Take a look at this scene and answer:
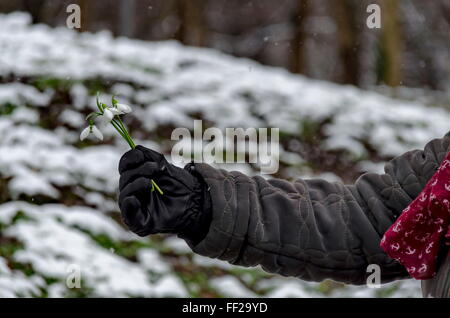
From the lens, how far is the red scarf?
156 cm

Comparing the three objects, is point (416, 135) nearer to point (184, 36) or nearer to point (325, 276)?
point (325, 276)

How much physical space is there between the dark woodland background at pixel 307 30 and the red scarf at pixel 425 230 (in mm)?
9005

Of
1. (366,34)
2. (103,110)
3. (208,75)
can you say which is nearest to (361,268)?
(103,110)

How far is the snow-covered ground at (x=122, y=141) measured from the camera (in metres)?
4.04

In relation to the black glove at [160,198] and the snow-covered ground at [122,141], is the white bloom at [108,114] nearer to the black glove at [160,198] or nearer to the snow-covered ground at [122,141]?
the black glove at [160,198]

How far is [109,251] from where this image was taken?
434 cm

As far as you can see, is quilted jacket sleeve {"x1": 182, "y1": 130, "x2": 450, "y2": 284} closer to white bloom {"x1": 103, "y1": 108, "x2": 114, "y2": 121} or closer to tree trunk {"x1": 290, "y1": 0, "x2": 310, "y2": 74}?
white bloom {"x1": 103, "y1": 108, "x2": 114, "y2": 121}

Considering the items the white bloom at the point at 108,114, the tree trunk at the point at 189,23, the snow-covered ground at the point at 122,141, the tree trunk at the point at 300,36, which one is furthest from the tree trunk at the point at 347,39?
the white bloom at the point at 108,114

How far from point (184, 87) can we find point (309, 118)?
4.38 feet

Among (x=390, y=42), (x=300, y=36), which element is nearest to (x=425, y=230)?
(x=390, y=42)

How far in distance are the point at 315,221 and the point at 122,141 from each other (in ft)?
13.5

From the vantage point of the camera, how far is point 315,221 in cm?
183

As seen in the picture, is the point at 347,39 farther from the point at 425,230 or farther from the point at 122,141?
the point at 425,230

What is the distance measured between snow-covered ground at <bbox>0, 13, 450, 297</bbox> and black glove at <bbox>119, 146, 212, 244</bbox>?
180cm
